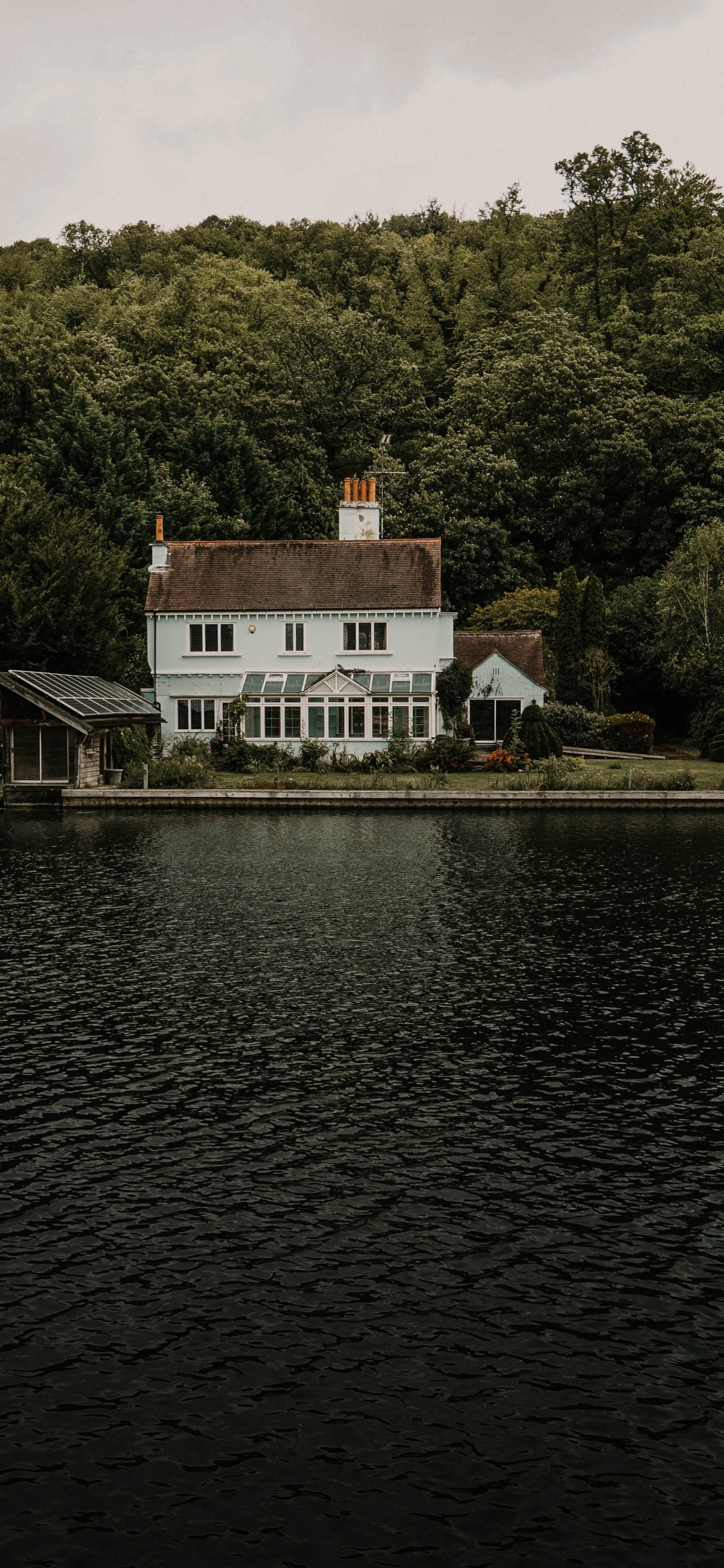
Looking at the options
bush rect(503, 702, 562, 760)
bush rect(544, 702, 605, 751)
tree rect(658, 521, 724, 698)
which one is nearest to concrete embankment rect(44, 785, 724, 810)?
bush rect(503, 702, 562, 760)

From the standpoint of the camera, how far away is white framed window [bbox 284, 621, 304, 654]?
183ft

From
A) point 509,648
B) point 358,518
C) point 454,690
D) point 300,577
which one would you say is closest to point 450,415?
point 358,518

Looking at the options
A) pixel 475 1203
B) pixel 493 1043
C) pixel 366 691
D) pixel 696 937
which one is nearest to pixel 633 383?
pixel 366 691

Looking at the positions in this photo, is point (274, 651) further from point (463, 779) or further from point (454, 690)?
point (463, 779)

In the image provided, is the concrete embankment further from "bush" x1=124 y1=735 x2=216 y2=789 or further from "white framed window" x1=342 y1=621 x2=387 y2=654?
"white framed window" x1=342 y1=621 x2=387 y2=654

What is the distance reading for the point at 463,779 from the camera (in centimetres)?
4822

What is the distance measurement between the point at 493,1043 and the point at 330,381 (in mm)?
69536

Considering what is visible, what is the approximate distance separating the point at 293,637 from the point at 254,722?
4261mm

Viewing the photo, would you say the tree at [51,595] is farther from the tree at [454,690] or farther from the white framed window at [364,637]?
the tree at [454,690]

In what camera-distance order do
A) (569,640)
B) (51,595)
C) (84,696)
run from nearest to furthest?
(84,696)
(51,595)
(569,640)

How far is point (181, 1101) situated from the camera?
14359mm

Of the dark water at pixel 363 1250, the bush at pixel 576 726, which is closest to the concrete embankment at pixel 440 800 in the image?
the bush at pixel 576 726

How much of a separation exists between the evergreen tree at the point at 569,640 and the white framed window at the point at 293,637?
46.1 ft

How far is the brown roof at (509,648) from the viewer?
58.4 meters
